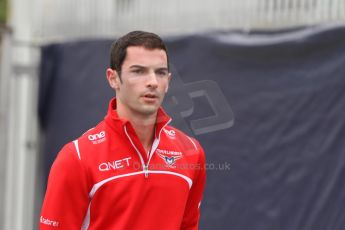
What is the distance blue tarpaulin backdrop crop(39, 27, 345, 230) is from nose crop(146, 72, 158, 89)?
5.65ft

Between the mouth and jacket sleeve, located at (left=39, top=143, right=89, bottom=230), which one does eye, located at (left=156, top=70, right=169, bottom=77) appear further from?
jacket sleeve, located at (left=39, top=143, right=89, bottom=230)

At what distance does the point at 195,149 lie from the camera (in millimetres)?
3143

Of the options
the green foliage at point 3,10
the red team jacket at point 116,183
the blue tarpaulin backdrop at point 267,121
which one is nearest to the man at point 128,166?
the red team jacket at point 116,183

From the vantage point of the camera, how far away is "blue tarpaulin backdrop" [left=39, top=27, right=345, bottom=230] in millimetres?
4293

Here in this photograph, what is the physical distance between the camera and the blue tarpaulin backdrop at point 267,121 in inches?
169

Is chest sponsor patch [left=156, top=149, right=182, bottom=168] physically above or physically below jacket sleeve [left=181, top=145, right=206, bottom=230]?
above

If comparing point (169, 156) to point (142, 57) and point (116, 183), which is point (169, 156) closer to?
point (116, 183)

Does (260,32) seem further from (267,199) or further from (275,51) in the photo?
(267,199)

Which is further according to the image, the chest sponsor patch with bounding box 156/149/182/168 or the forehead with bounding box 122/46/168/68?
the chest sponsor patch with bounding box 156/149/182/168

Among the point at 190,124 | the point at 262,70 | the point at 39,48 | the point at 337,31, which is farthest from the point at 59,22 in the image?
the point at 337,31

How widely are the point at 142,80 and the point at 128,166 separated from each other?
0.34m

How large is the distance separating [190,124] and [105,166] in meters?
2.32

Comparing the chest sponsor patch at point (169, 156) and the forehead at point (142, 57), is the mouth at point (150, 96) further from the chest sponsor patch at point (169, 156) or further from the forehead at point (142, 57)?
the chest sponsor patch at point (169, 156)

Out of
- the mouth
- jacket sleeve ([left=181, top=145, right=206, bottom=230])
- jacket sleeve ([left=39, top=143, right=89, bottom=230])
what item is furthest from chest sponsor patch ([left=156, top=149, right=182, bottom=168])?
jacket sleeve ([left=39, top=143, right=89, bottom=230])
